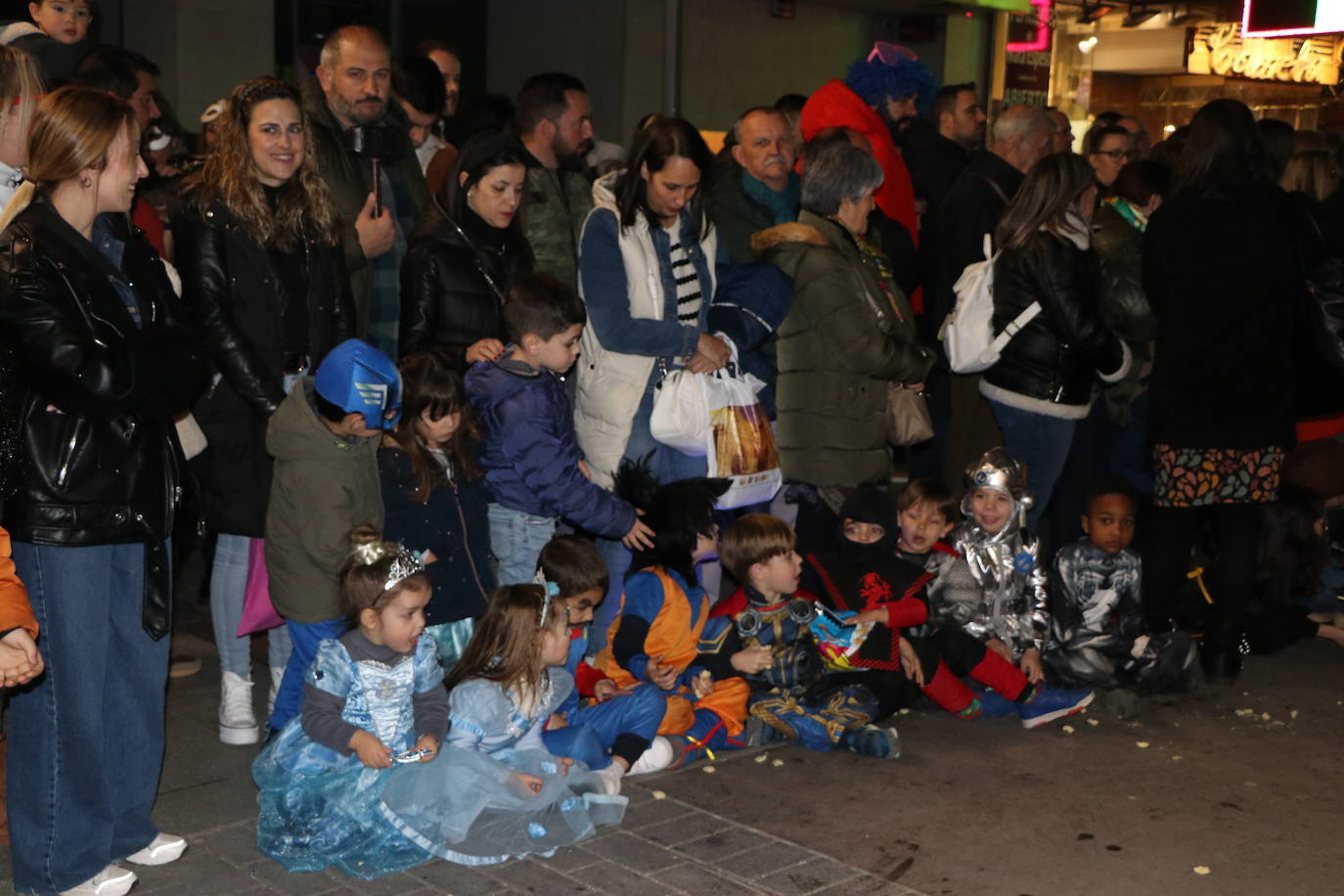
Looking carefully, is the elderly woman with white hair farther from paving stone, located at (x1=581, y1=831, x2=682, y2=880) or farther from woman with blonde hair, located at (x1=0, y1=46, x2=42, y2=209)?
woman with blonde hair, located at (x1=0, y1=46, x2=42, y2=209)

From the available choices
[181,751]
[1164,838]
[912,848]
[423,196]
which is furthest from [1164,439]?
[181,751]

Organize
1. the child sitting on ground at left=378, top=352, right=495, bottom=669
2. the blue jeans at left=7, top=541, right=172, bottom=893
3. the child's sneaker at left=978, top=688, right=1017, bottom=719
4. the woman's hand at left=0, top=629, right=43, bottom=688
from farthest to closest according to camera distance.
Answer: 1. the child's sneaker at left=978, top=688, right=1017, bottom=719
2. the child sitting on ground at left=378, top=352, right=495, bottom=669
3. the blue jeans at left=7, top=541, right=172, bottom=893
4. the woman's hand at left=0, top=629, right=43, bottom=688

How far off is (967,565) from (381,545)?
255 cm

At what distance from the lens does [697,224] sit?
19.9 feet

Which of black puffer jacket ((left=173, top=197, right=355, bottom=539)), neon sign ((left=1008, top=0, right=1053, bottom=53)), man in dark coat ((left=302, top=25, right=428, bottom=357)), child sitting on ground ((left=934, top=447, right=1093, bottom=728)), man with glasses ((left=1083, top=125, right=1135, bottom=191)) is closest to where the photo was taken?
black puffer jacket ((left=173, top=197, right=355, bottom=539))

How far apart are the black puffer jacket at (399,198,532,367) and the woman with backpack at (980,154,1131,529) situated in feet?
7.13

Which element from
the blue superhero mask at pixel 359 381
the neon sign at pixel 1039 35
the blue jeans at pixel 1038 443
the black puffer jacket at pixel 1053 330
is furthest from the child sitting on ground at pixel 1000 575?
the neon sign at pixel 1039 35

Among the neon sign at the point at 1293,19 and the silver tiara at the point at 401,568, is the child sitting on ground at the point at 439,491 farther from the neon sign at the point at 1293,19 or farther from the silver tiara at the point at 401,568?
the neon sign at the point at 1293,19

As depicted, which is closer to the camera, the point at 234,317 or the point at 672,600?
the point at 234,317

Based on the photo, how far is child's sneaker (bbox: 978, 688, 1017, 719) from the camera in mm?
5910

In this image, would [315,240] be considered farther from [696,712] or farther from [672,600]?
[696,712]

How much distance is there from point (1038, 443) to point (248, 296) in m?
3.40

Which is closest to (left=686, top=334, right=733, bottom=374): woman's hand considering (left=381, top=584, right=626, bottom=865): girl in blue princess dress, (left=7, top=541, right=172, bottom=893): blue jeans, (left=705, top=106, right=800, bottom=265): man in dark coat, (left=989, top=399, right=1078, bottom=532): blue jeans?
(left=705, top=106, right=800, bottom=265): man in dark coat

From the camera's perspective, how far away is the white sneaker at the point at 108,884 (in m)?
4.05
